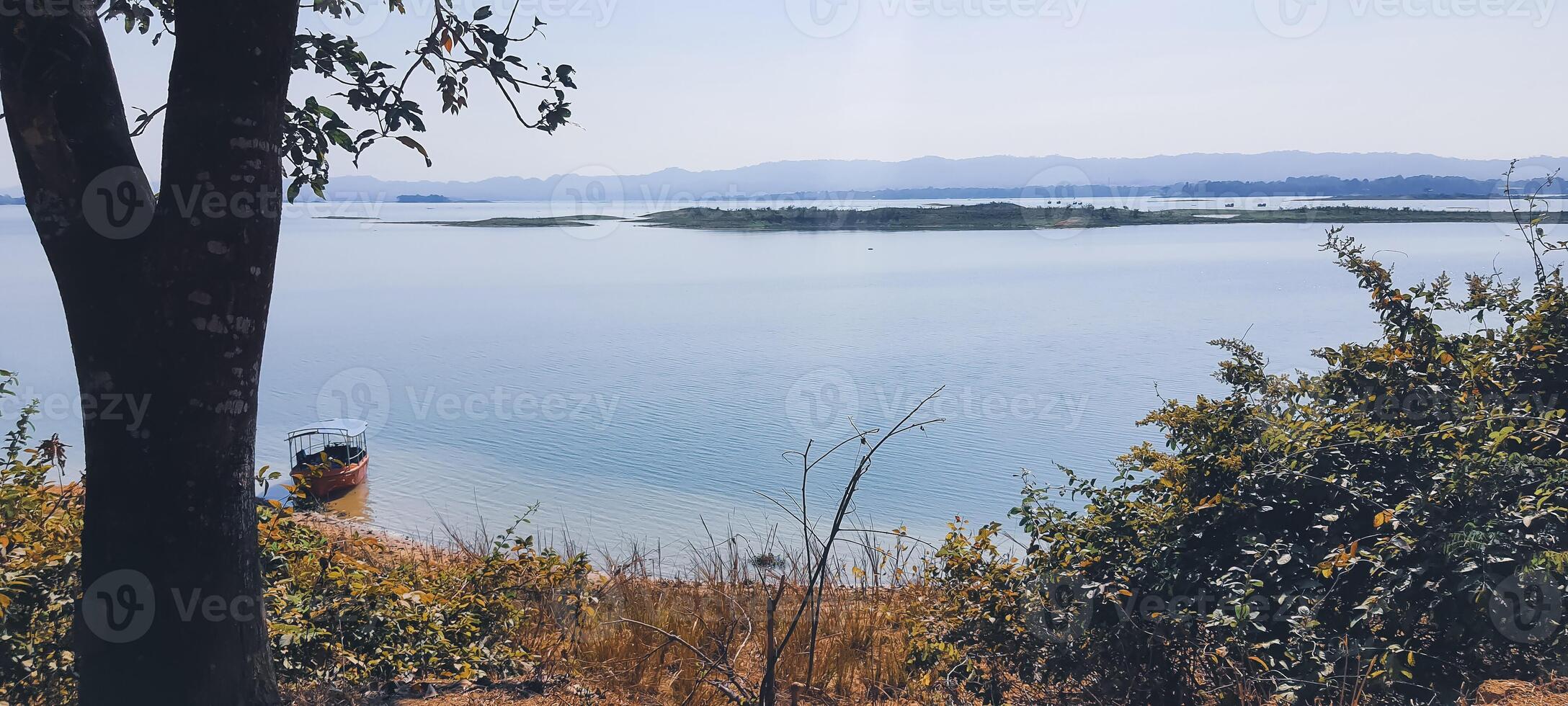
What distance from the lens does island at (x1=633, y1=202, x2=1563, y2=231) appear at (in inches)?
3773

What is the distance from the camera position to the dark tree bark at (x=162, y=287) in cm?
296

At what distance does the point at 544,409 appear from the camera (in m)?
22.8

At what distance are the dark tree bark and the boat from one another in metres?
12.0

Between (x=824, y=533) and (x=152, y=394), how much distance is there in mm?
10074

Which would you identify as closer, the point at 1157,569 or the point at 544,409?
the point at 1157,569

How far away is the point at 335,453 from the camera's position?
17.7 meters

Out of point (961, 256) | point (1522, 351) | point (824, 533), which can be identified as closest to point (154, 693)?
point (1522, 351)

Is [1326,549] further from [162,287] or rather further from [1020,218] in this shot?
[1020,218]

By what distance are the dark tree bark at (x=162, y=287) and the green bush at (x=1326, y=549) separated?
297 cm

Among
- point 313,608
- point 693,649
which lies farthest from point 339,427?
point 693,649

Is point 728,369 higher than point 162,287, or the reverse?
point 162,287

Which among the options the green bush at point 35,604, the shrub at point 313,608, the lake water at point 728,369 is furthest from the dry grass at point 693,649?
the lake water at point 728,369

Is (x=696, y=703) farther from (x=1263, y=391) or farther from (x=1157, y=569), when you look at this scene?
(x=1263, y=391)

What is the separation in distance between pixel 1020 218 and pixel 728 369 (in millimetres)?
87490
